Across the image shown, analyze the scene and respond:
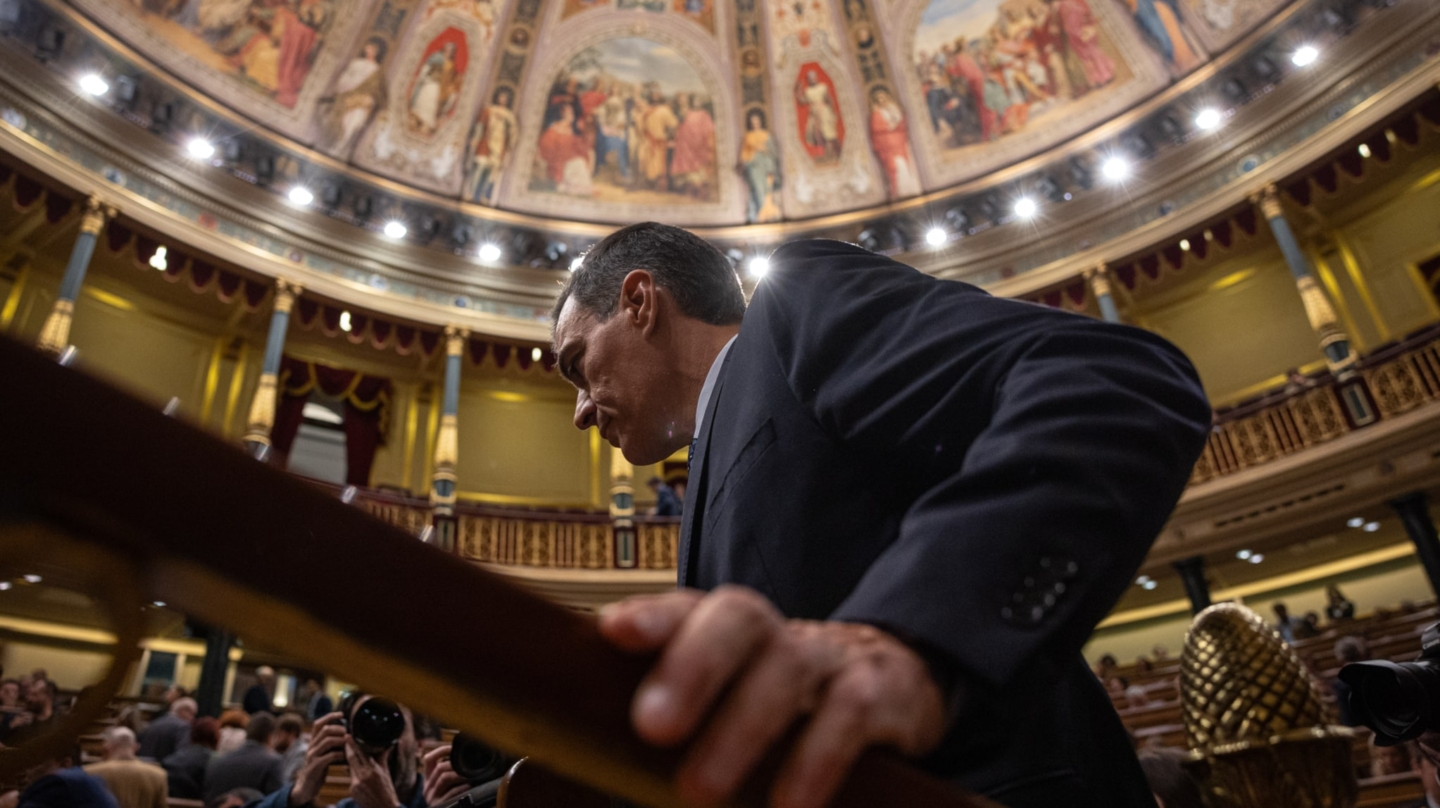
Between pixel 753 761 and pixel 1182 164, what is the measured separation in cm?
1435

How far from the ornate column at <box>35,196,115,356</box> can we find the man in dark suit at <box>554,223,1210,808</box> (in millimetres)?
11005

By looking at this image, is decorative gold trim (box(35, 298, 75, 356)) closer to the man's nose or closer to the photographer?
the photographer

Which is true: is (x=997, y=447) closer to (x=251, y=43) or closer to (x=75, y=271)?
(x=75, y=271)

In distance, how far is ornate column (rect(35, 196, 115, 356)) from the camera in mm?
10047

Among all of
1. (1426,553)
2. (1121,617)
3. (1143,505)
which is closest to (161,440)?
(1143,505)

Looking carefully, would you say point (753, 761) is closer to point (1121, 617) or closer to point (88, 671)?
point (88, 671)

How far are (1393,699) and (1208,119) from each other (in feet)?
44.1

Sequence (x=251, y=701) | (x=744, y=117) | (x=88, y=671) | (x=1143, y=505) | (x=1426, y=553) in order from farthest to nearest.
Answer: (x=744, y=117)
(x=1426, y=553)
(x=251, y=701)
(x=1143, y=505)
(x=88, y=671)

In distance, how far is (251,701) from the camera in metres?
7.45

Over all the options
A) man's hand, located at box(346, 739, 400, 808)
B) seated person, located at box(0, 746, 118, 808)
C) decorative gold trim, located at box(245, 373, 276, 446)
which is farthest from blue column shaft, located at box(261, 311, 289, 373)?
man's hand, located at box(346, 739, 400, 808)

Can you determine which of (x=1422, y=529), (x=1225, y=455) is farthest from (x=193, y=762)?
(x=1422, y=529)

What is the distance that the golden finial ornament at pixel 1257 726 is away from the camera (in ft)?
3.50

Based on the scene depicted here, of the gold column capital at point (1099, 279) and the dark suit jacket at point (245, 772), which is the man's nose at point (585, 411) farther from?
the gold column capital at point (1099, 279)

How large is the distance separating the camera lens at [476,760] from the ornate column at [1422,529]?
10.7 meters
